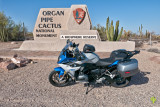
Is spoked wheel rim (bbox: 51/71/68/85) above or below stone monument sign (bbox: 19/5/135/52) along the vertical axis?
Answer: below

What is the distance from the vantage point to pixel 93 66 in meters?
3.56

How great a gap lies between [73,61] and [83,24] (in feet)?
28.3

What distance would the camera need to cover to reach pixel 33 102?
3045 millimetres

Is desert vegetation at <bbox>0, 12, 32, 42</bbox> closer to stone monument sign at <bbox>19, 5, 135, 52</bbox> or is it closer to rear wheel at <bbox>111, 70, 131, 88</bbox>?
stone monument sign at <bbox>19, 5, 135, 52</bbox>

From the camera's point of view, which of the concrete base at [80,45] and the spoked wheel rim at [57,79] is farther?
the concrete base at [80,45]

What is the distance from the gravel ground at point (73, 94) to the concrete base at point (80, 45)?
616 centimetres

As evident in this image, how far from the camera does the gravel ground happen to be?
2.99 m

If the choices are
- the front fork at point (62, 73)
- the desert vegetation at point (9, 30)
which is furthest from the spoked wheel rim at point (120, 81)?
the desert vegetation at point (9, 30)

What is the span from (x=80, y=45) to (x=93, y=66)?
7442 millimetres

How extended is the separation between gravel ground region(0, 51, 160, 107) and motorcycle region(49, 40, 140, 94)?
1.05 ft

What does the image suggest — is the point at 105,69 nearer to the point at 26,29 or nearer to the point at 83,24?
the point at 83,24

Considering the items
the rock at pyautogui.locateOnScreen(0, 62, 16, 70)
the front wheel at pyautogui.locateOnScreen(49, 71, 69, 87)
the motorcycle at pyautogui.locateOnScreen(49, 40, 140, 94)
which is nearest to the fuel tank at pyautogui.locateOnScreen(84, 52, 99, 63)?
the motorcycle at pyautogui.locateOnScreen(49, 40, 140, 94)

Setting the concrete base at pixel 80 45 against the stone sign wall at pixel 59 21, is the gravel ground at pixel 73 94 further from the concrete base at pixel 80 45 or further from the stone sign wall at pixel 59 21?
the stone sign wall at pixel 59 21

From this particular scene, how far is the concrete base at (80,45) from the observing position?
419 inches
